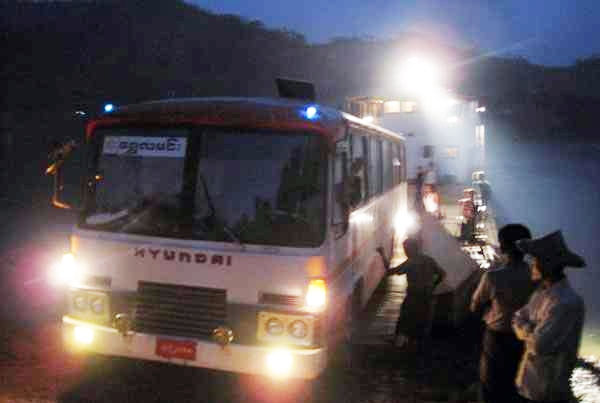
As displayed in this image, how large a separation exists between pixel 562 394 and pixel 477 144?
25.4 m

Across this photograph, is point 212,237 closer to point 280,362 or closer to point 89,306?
point 280,362

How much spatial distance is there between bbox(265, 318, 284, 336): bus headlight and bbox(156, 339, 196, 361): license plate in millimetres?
677

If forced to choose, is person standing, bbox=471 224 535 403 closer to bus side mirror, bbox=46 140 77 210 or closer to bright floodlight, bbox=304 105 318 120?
bright floodlight, bbox=304 105 318 120

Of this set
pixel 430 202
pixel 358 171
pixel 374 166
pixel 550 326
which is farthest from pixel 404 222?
pixel 550 326

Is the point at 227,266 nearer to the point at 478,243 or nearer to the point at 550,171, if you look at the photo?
the point at 478,243

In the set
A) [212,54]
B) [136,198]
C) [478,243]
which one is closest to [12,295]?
[136,198]

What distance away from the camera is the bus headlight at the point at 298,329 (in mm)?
5559

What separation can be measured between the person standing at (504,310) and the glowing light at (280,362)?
1.65 metres

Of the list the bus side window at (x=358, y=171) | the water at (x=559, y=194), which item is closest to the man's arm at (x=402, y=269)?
the bus side window at (x=358, y=171)

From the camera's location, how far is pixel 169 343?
5.71m

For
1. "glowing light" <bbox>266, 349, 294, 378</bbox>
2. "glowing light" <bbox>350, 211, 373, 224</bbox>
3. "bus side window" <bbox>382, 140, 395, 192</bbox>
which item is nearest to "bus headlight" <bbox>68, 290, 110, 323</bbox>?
"glowing light" <bbox>266, 349, 294, 378</bbox>

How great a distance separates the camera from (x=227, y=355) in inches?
222

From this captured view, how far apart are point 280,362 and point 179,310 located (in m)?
1.02

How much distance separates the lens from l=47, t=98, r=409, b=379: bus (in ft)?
18.4
